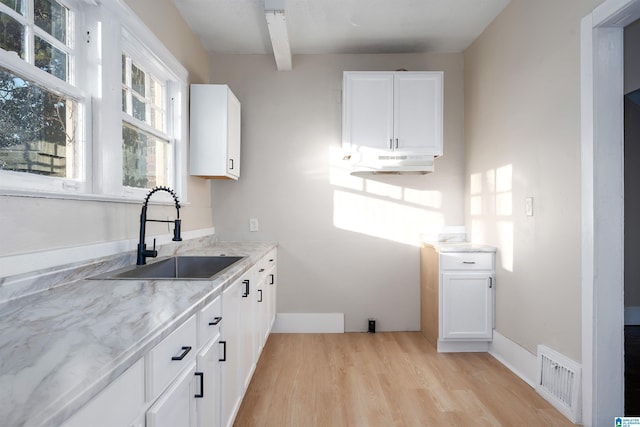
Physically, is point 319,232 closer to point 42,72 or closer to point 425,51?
point 425,51

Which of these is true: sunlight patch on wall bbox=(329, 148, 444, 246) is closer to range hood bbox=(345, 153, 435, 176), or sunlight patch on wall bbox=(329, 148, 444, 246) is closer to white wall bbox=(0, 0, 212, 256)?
range hood bbox=(345, 153, 435, 176)

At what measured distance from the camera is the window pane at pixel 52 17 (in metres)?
1.44

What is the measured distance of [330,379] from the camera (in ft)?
8.20

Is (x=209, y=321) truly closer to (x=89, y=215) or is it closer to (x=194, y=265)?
(x=89, y=215)

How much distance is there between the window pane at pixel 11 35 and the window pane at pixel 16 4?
0.05 meters

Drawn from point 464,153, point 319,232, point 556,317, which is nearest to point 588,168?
point 556,317

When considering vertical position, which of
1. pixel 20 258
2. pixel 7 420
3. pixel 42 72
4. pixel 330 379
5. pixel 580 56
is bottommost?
pixel 330 379

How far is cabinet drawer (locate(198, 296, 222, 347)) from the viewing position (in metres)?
1.29

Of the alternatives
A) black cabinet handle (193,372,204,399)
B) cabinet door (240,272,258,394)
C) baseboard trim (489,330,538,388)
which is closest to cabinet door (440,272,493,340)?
baseboard trim (489,330,538,388)

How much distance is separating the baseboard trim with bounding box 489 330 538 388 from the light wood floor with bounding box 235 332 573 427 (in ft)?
0.17

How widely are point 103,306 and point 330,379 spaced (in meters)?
1.81

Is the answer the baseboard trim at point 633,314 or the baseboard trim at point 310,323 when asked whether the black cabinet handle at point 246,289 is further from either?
the baseboard trim at point 633,314

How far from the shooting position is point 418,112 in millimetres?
3195

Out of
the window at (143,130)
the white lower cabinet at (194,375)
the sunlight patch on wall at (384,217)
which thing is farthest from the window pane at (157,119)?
the sunlight patch on wall at (384,217)
